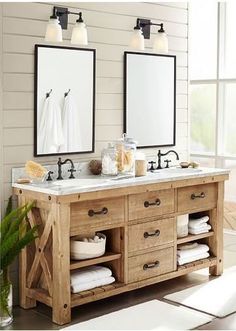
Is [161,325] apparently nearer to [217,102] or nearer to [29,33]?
[29,33]

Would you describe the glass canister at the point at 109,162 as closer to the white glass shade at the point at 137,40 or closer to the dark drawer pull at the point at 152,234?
the dark drawer pull at the point at 152,234

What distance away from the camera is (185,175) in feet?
13.4

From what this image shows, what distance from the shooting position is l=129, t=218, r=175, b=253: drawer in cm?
380

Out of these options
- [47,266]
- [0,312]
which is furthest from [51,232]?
[0,312]

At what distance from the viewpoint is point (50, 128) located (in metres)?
3.87

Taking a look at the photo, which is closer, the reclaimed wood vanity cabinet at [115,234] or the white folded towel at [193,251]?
the reclaimed wood vanity cabinet at [115,234]

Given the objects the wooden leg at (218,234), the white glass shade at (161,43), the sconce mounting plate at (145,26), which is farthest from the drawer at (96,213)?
the sconce mounting plate at (145,26)

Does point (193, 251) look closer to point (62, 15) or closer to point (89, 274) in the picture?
point (89, 274)

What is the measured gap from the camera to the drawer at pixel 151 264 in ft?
12.6

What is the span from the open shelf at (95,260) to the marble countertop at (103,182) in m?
0.46

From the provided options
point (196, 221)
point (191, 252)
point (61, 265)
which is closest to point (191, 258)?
point (191, 252)

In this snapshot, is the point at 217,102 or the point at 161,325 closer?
the point at 161,325

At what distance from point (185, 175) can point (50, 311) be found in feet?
4.41

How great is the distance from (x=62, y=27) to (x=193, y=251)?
6.28 feet
